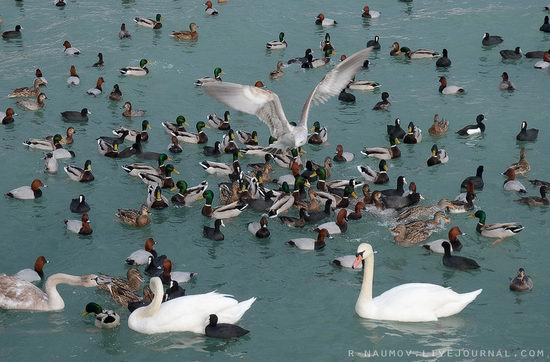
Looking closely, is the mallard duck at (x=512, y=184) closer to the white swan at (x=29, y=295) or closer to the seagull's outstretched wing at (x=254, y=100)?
the seagull's outstretched wing at (x=254, y=100)

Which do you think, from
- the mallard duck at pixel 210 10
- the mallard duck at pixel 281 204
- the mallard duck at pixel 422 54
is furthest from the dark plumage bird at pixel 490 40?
the mallard duck at pixel 281 204

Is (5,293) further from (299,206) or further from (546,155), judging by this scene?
(546,155)

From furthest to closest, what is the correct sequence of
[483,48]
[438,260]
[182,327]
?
[483,48], [438,260], [182,327]

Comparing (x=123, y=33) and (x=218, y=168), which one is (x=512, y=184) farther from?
(x=123, y=33)

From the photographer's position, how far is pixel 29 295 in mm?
17797

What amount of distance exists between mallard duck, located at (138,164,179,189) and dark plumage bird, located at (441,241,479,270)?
668 cm

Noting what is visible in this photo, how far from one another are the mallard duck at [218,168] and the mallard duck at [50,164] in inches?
131

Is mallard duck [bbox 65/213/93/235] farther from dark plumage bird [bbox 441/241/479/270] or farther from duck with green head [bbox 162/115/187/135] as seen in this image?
dark plumage bird [bbox 441/241/479/270]

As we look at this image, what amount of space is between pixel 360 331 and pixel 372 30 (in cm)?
1876

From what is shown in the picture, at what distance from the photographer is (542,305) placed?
58.7 ft

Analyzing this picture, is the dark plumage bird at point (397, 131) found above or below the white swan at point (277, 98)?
below

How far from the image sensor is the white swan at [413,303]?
17031mm

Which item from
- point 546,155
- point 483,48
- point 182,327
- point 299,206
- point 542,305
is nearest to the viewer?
point 182,327

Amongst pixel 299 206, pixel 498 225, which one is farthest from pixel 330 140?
pixel 498 225
